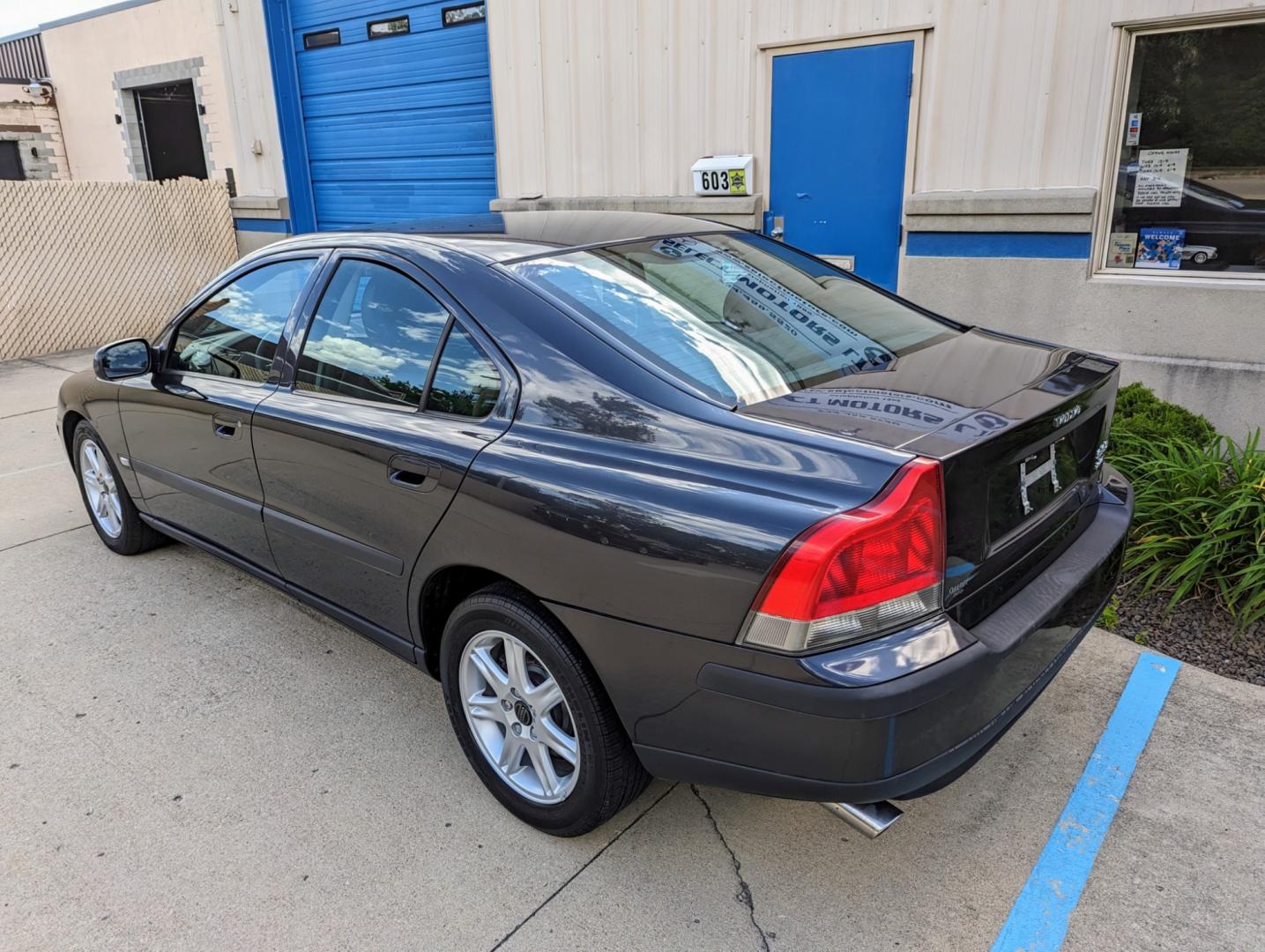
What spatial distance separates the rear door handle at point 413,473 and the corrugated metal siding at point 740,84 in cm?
460

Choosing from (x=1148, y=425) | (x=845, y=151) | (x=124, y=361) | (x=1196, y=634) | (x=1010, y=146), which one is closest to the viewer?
(x=1196, y=634)

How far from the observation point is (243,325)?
11.7 feet

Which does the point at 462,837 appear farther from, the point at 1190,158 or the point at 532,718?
the point at 1190,158

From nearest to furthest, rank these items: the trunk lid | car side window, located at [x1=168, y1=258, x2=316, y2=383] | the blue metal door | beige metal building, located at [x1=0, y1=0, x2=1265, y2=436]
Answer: the trunk lid
car side window, located at [x1=168, y1=258, x2=316, y2=383]
beige metal building, located at [x1=0, y1=0, x2=1265, y2=436]
the blue metal door

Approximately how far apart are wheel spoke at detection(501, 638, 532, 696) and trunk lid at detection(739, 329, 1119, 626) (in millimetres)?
908

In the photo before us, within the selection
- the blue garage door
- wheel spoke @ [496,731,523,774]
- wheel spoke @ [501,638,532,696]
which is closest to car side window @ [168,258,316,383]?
wheel spoke @ [501,638,532,696]

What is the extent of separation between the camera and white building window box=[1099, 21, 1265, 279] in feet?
16.8

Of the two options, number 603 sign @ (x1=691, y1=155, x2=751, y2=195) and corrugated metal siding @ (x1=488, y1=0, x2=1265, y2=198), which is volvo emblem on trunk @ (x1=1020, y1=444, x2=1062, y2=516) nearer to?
corrugated metal siding @ (x1=488, y1=0, x2=1265, y2=198)

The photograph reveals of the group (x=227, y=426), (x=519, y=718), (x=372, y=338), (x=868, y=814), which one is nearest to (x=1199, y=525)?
(x=868, y=814)

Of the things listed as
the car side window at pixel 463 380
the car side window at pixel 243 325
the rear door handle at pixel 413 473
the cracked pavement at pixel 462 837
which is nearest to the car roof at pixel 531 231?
the car side window at pixel 243 325

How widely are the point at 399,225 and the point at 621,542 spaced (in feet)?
6.35

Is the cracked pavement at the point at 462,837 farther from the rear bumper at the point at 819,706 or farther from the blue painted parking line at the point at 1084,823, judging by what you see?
the rear bumper at the point at 819,706

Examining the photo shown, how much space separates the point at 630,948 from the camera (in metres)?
2.29

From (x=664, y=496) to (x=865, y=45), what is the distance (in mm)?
5090
